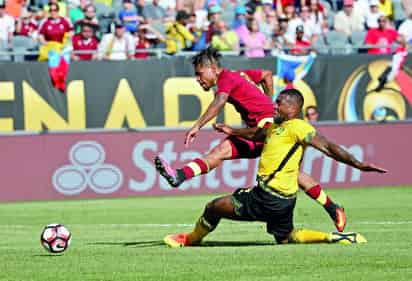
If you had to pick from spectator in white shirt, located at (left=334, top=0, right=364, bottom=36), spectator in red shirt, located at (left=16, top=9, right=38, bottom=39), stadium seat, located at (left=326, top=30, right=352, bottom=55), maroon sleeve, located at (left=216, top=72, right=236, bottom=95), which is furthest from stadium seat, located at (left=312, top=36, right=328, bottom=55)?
maroon sleeve, located at (left=216, top=72, right=236, bottom=95)

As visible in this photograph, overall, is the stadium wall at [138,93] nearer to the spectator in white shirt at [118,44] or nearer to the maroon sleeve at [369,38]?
the spectator in white shirt at [118,44]

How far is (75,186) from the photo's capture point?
72.3 feet

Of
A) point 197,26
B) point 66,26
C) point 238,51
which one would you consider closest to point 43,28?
point 66,26

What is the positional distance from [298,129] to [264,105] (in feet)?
6.57

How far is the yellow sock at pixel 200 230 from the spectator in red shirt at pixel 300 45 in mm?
11691

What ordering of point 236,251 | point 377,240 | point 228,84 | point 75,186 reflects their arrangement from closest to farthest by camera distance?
point 236,251
point 377,240
point 228,84
point 75,186

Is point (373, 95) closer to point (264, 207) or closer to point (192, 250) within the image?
point (264, 207)

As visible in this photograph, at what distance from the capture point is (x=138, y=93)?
22.9 m

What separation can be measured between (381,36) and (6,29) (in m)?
7.79

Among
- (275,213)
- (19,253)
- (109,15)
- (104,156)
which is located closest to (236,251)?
(275,213)

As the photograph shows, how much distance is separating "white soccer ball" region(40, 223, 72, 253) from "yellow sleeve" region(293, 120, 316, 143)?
2.40 meters

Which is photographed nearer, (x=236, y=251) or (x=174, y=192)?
(x=236, y=251)

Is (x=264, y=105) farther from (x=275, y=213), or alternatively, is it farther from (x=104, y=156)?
(x=104, y=156)

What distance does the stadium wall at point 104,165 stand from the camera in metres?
21.9
